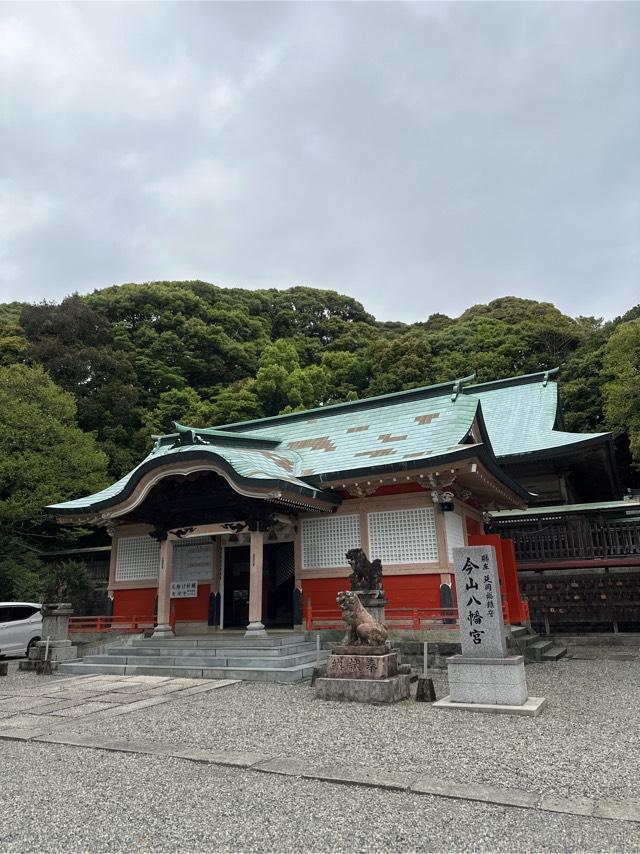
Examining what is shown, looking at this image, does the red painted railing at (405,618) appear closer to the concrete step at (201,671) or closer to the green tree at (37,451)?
the concrete step at (201,671)

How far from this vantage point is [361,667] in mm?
7969

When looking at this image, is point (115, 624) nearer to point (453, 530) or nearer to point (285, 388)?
point (453, 530)

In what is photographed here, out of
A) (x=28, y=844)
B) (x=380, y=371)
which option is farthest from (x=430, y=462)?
(x=380, y=371)

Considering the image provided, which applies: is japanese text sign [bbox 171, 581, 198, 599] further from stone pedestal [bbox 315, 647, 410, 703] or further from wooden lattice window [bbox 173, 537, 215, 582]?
stone pedestal [bbox 315, 647, 410, 703]

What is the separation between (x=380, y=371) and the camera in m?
38.9

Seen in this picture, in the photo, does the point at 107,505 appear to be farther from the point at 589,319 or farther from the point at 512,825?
the point at 589,319

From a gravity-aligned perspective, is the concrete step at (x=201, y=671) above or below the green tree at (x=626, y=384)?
below

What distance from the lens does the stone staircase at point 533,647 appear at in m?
11.8

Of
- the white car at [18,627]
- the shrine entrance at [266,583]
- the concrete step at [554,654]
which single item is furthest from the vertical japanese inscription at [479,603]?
the white car at [18,627]

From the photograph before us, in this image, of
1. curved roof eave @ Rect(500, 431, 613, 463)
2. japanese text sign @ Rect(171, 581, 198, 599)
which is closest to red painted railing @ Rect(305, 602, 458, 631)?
japanese text sign @ Rect(171, 581, 198, 599)

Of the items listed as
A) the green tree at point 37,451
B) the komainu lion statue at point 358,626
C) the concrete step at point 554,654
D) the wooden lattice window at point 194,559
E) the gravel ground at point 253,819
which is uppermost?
the green tree at point 37,451

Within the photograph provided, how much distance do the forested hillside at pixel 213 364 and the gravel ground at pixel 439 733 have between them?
14.5 m

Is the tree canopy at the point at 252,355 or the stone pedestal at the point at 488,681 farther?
the tree canopy at the point at 252,355

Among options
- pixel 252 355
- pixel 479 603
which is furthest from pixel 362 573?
pixel 252 355
